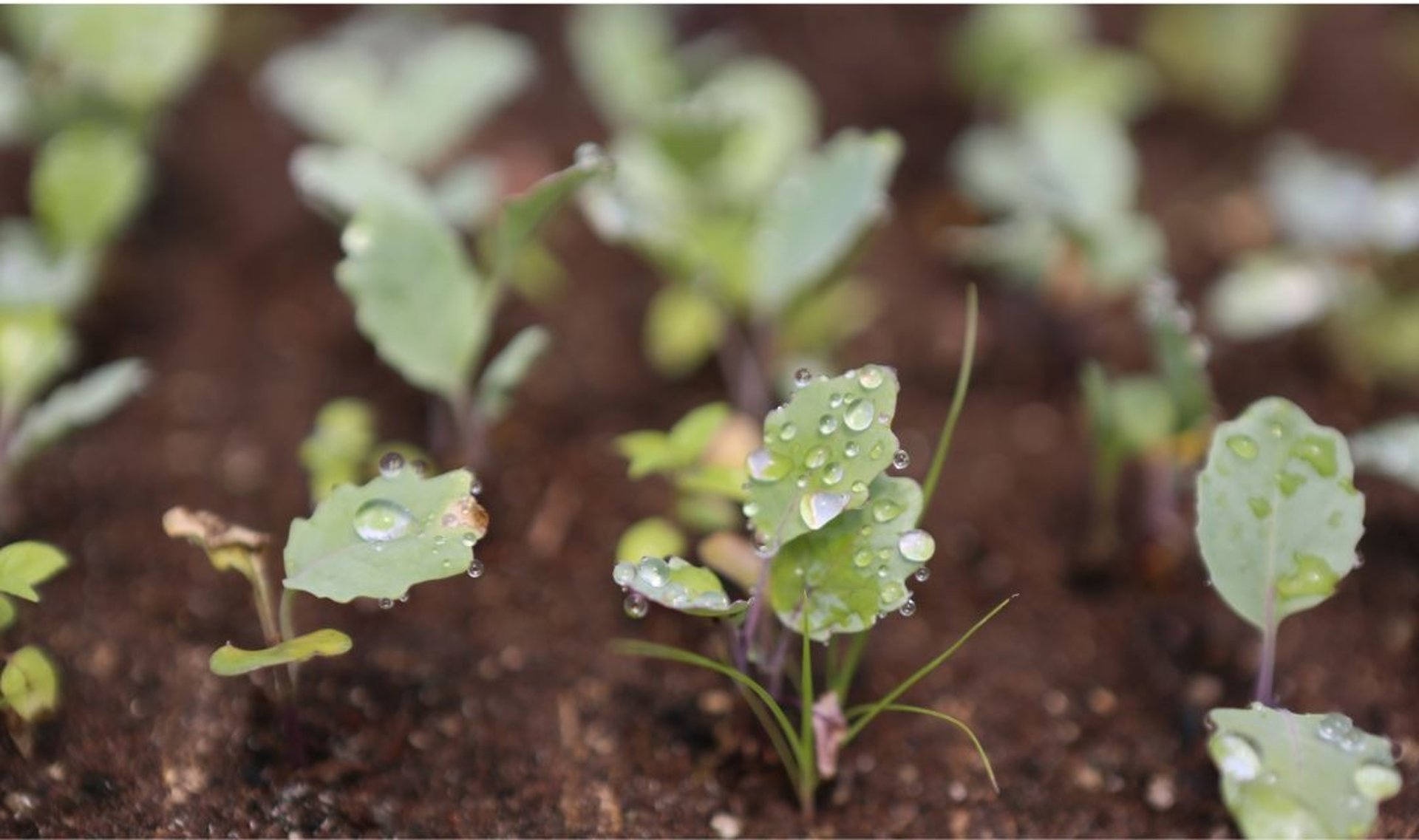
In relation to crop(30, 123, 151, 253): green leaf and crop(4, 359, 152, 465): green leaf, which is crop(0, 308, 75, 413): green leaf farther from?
crop(30, 123, 151, 253): green leaf

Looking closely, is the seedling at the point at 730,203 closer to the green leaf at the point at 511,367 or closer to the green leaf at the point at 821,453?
the green leaf at the point at 511,367

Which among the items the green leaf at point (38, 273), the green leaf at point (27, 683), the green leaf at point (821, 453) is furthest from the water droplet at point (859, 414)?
the green leaf at point (38, 273)

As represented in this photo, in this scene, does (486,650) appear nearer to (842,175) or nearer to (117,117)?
(842,175)

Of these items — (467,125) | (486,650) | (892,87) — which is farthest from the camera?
(892,87)

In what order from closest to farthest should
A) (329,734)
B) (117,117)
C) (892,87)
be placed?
(329,734), (117,117), (892,87)

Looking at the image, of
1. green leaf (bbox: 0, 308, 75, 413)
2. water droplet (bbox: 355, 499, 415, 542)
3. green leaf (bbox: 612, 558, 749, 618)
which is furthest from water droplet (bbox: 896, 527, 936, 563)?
green leaf (bbox: 0, 308, 75, 413)

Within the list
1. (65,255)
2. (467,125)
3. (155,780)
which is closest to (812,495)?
(155,780)
